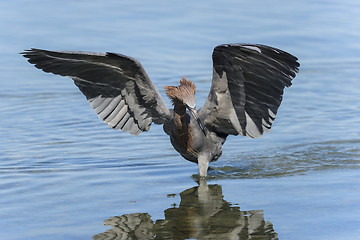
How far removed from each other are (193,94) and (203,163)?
1053 mm

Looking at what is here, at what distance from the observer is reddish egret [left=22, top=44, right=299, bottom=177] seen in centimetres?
793

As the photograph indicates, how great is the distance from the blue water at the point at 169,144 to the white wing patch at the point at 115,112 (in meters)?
0.46

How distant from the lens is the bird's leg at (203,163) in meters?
8.91

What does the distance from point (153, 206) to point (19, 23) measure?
930cm

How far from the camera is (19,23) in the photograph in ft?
51.9

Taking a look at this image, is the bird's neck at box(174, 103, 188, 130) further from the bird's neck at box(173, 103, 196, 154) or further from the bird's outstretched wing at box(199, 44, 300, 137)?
the bird's outstretched wing at box(199, 44, 300, 137)

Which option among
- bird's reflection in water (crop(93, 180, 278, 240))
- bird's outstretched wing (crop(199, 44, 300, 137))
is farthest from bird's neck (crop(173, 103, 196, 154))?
bird's reflection in water (crop(93, 180, 278, 240))

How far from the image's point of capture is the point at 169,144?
33.5ft

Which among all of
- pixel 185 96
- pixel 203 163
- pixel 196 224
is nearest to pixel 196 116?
pixel 185 96

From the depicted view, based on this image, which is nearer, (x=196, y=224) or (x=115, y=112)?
(x=196, y=224)

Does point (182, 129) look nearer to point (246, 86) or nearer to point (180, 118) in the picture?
point (180, 118)

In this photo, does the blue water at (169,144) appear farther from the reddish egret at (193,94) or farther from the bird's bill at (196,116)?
the bird's bill at (196,116)

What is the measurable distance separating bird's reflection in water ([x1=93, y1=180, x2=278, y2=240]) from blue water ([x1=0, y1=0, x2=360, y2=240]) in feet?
0.07

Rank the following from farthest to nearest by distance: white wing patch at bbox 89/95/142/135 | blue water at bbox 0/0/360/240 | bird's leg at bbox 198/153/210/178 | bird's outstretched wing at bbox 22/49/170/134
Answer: white wing patch at bbox 89/95/142/135 → bird's leg at bbox 198/153/210/178 → bird's outstretched wing at bbox 22/49/170/134 → blue water at bbox 0/0/360/240
